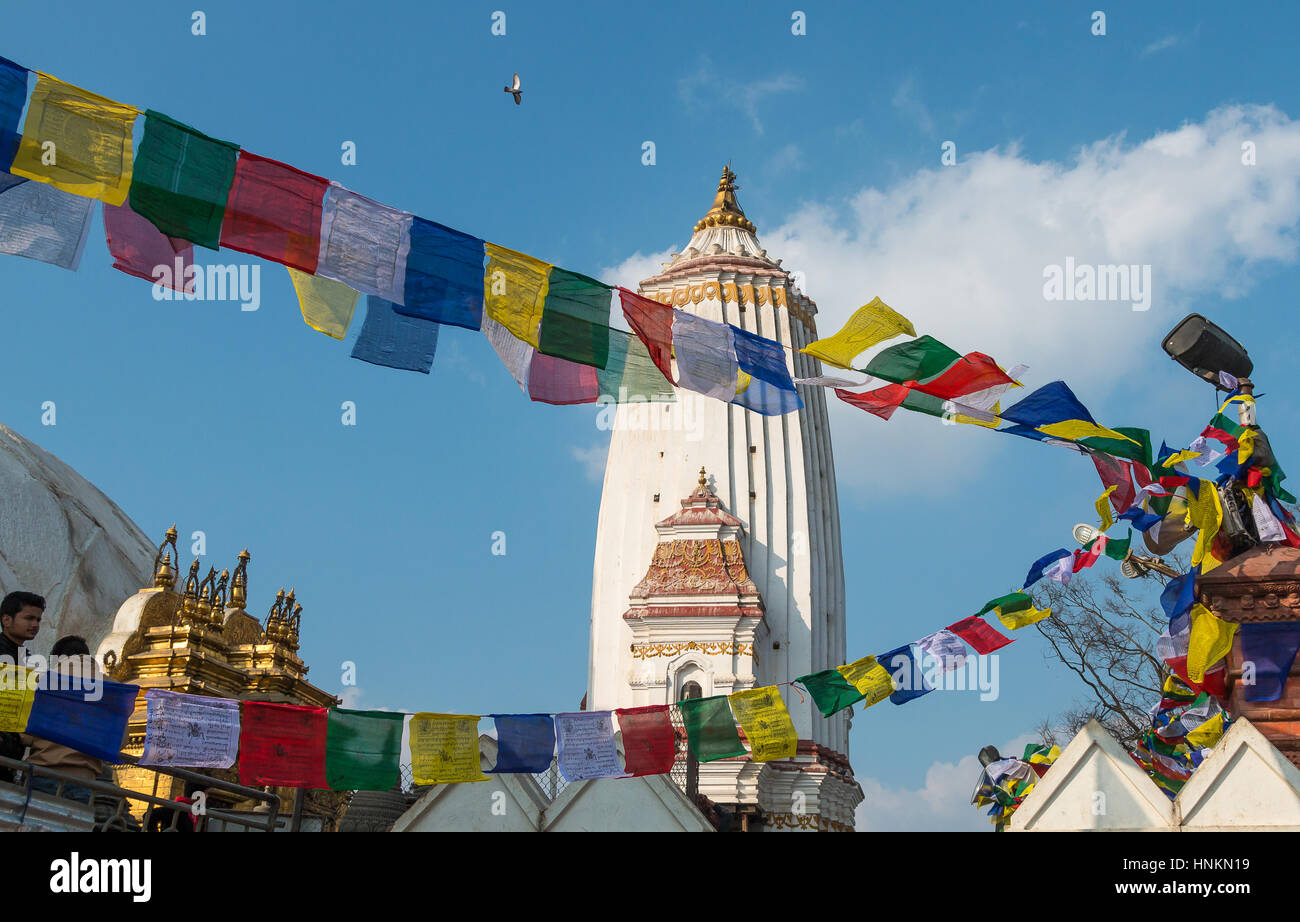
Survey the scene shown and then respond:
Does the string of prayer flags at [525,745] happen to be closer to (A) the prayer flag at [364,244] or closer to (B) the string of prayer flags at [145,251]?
(A) the prayer flag at [364,244]

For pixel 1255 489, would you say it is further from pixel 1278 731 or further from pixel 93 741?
pixel 93 741

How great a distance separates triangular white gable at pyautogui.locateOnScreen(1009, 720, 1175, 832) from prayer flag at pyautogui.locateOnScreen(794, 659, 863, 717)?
8.32ft

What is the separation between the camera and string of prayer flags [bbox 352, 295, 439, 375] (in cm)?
806

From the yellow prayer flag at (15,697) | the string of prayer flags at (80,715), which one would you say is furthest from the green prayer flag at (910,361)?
the yellow prayer flag at (15,697)

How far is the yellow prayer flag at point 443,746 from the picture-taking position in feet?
32.1

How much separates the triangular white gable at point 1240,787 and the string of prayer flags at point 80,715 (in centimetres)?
692

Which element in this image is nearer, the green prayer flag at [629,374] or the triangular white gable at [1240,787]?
the triangular white gable at [1240,787]

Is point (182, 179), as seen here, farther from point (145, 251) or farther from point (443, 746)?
point (443, 746)

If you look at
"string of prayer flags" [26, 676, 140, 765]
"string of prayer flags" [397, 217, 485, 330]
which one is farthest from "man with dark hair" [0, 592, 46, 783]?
"string of prayer flags" [397, 217, 485, 330]

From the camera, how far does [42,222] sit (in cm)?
712

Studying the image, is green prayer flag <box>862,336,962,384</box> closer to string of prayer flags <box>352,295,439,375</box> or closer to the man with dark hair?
string of prayer flags <box>352,295,439,375</box>

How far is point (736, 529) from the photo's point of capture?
2644cm
